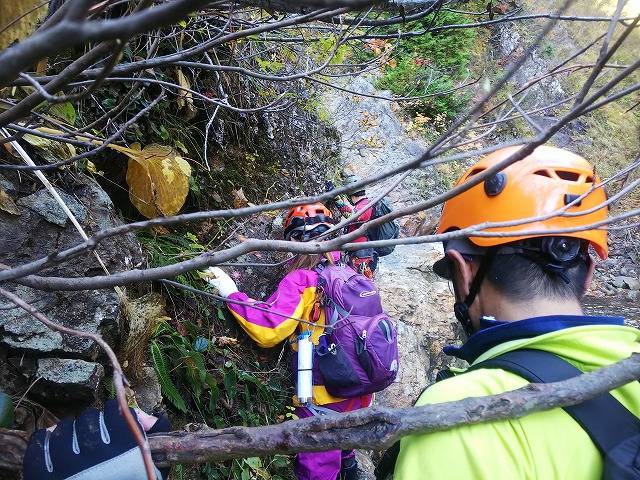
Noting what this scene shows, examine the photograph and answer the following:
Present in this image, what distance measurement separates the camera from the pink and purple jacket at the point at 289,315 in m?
4.13

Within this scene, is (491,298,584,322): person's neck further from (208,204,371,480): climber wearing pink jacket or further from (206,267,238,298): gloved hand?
(206,267,238,298): gloved hand

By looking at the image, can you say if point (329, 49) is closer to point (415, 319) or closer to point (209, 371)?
point (209, 371)

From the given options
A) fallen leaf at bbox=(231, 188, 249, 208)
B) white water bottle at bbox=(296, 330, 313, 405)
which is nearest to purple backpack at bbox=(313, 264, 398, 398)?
white water bottle at bbox=(296, 330, 313, 405)

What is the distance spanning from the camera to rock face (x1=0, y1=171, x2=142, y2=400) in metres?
2.19

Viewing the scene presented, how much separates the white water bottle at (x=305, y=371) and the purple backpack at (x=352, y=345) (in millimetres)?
86

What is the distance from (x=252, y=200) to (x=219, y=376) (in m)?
2.16

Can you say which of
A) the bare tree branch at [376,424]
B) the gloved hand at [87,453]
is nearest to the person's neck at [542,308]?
the bare tree branch at [376,424]

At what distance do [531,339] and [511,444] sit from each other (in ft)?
1.14

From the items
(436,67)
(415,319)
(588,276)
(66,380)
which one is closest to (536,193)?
(588,276)

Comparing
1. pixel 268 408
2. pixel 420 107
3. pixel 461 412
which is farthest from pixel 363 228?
pixel 420 107

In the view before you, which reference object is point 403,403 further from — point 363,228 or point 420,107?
point 420,107

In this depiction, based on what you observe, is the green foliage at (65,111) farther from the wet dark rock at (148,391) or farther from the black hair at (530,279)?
the black hair at (530,279)

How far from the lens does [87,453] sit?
1455mm

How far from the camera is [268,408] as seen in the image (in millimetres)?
4402
